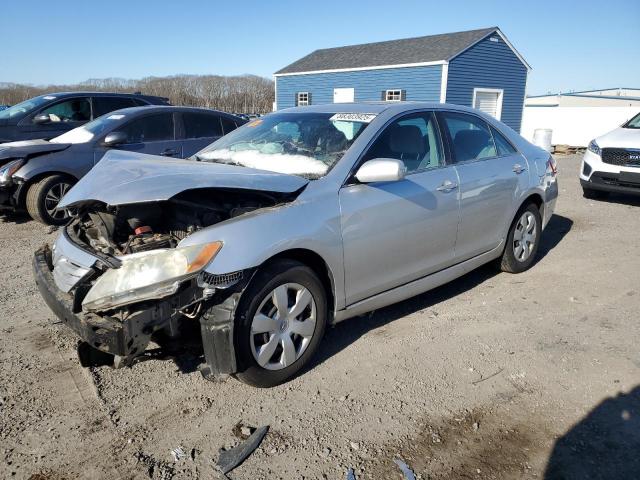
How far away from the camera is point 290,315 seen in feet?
9.68

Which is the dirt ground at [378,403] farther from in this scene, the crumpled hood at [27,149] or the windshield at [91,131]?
the windshield at [91,131]

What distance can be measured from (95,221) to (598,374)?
3466mm

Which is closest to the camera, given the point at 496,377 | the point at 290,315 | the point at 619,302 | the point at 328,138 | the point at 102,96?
the point at 290,315

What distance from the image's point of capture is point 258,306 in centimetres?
277

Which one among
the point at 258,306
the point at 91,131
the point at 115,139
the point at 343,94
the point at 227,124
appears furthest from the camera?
the point at 343,94

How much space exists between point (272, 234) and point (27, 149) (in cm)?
546

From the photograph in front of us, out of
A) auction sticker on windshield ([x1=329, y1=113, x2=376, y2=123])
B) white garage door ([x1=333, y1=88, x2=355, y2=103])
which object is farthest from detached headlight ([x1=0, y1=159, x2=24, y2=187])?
white garage door ([x1=333, y1=88, x2=355, y2=103])

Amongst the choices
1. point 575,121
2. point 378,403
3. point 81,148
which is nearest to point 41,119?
point 81,148

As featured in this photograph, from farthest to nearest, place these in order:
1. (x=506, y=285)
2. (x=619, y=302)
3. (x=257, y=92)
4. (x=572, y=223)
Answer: (x=257, y=92) → (x=572, y=223) → (x=506, y=285) → (x=619, y=302)

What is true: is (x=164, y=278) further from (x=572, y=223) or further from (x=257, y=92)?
(x=257, y=92)

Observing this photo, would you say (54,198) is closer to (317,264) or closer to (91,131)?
(91,131)

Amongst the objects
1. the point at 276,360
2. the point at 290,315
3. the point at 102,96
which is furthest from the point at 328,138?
the point at 102,96

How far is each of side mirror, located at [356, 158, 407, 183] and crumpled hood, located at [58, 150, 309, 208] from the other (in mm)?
399

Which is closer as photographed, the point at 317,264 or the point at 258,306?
the point at 258,306
